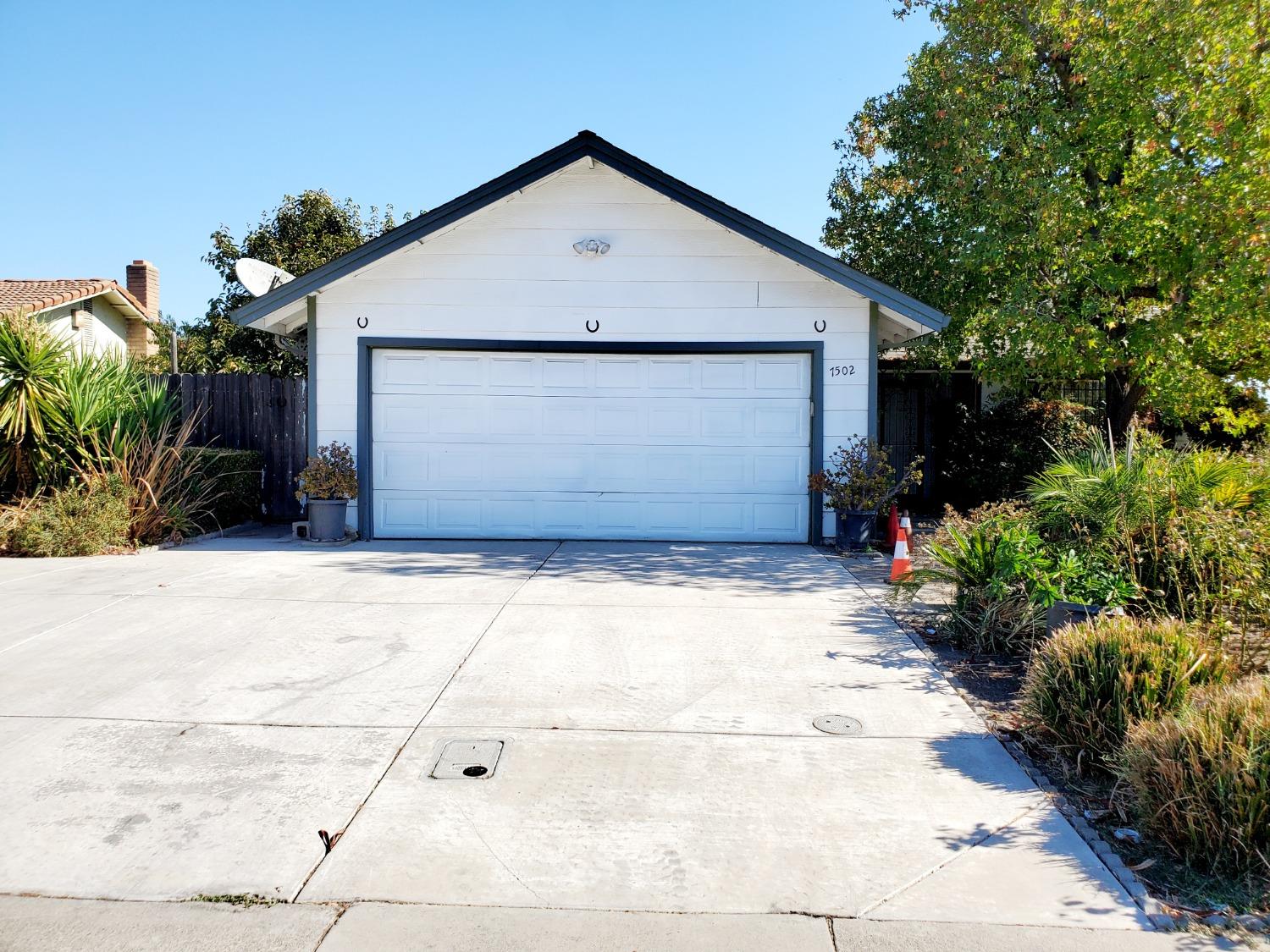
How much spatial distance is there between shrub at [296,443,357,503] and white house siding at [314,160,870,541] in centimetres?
32

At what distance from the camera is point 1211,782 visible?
320 cm

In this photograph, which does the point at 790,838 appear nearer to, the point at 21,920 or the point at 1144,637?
the point at 1144,637

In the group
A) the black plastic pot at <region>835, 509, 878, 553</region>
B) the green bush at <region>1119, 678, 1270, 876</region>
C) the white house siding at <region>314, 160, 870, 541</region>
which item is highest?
the white house siding at <region>314, 160, 870, 541</region>

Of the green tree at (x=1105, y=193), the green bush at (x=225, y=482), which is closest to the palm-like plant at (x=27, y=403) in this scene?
the green bush at (x=225, y=482)

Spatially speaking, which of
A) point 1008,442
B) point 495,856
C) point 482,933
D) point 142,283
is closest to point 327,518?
point 495,856

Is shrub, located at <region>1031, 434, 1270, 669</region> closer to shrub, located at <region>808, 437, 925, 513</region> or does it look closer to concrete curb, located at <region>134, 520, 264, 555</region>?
shrub, located at <region>808, 437, 925, 513</region>

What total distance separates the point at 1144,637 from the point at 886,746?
1.41 metres

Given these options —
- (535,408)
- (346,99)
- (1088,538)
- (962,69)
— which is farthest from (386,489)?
(962,69)

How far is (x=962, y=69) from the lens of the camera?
40.1 ft

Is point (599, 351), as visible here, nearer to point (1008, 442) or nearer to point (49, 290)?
point (1008, 442)

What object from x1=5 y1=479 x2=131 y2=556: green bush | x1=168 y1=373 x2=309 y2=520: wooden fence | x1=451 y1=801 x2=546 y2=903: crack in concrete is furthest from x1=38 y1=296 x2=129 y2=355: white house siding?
x1=451 y1=801 x2=546 y2=903: crack in concrete

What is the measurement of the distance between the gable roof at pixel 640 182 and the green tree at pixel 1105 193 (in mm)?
2226

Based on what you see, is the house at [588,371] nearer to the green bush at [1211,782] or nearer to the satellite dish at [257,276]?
the satellite dish at [257,276]

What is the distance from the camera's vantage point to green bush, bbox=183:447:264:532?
11297 millimetres
